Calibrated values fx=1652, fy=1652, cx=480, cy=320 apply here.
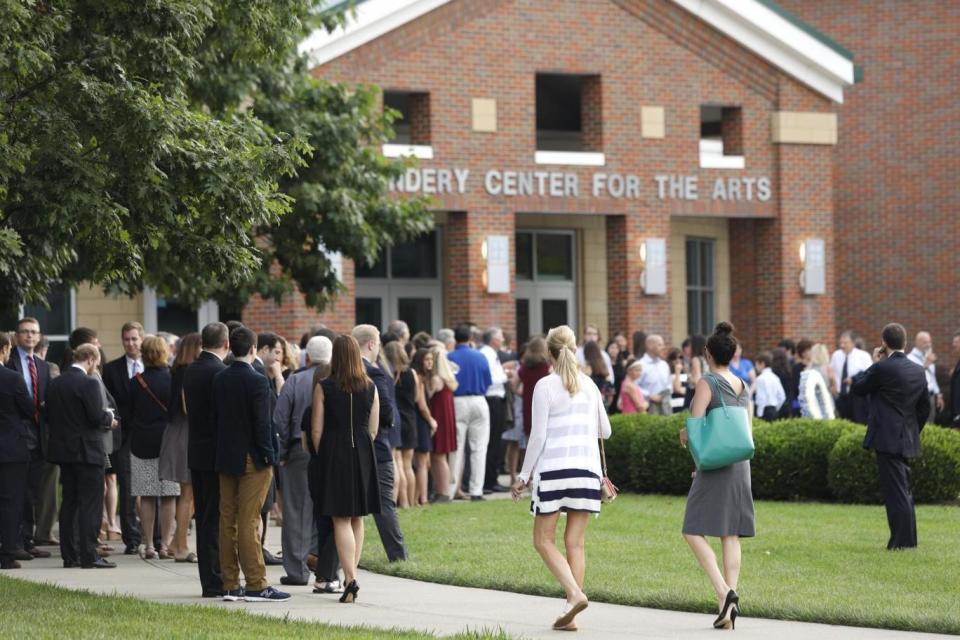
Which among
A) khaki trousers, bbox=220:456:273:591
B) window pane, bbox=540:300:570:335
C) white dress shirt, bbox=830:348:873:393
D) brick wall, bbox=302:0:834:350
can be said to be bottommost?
khaki trousers, bbox=220:456:273:591

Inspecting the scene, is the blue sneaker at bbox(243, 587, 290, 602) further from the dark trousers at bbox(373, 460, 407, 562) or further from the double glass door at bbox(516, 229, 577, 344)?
the double glass door at bbox(516, 229, 577, 344)

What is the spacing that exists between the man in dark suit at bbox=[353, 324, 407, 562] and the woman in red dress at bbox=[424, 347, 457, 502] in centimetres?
507

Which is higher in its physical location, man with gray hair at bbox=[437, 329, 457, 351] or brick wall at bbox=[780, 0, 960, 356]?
brick wall at bbox=[780, 0, 960, 356]

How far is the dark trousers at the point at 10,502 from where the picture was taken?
1385cm

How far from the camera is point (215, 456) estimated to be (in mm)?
11906

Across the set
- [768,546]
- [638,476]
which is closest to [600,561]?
[768,546]

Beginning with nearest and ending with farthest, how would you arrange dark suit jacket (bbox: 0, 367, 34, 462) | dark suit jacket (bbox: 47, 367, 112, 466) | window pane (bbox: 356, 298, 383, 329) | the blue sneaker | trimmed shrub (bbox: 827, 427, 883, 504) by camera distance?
the blue sneaker → dark suit jacket (bbox: 0, 367, 34, 462) → dark suit jacket (bbox: 47, 367, 112, 466) → trimmed shrub (bbox: 827, 427, 883, 504) → window pane (bbox: 356, 298, 383, 329)

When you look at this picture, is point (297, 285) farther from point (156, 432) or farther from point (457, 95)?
point (156, 432)

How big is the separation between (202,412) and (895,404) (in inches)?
237

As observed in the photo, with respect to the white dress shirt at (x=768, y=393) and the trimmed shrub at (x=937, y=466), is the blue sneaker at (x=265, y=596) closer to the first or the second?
the trimmed shrub at (x=937, y=466)

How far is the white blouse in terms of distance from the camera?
1062 centimetres

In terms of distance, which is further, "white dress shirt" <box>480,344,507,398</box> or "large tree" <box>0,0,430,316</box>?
"white dress shirt" <box>480,344,507,398</box>

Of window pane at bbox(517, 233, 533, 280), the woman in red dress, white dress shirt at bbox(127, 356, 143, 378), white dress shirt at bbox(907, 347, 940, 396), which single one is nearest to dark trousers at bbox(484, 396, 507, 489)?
the woman in red dress

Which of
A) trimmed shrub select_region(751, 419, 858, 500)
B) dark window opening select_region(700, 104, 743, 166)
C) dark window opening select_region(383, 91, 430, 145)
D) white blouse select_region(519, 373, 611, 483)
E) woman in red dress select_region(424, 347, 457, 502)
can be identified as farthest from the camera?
dark window opening select_region(700, 104, 743, 166)
